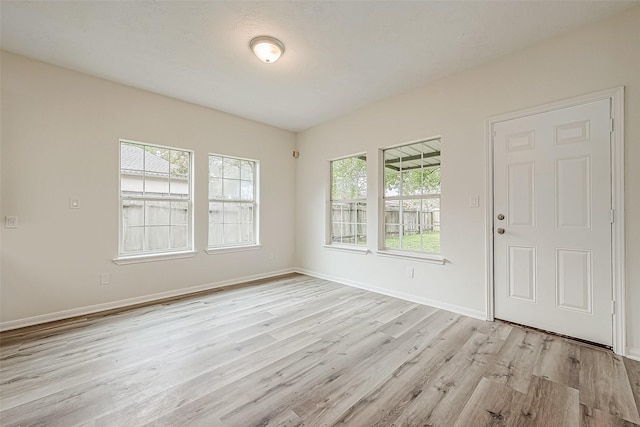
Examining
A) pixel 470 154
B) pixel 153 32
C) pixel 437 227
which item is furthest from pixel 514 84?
pixel 153 32

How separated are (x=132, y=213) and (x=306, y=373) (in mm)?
3114

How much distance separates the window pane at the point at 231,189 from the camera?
447cm

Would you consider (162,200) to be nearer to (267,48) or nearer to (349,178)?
(267,48)

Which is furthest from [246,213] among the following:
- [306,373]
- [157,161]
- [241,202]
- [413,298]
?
[306,373]

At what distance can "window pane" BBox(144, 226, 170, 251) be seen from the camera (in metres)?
3.68

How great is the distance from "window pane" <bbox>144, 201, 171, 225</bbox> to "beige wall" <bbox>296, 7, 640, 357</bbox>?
240 centimetres

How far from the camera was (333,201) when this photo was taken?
15.7 feet

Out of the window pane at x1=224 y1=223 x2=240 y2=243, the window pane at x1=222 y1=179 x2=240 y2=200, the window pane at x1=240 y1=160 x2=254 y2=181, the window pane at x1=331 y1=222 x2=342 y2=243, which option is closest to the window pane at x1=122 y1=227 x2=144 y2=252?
the window pane at x1=224 y1=223 x2=240 y2=243

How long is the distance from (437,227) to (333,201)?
6.22ft

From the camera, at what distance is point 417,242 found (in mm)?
3672

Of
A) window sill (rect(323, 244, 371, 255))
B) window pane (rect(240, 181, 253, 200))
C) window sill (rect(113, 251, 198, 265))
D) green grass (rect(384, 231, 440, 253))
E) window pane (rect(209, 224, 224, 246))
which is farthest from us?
window pane (rect(240, 181, 253, 200))

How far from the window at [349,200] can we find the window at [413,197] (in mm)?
442

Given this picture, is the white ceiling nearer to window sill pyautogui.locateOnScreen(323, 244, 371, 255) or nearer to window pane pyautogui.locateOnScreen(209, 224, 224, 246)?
window pane pyautogui.locateOnScreen(209, 224, 224, 246)

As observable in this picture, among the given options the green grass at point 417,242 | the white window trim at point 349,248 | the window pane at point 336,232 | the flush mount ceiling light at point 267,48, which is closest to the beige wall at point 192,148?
the white window trim at point 349,248
